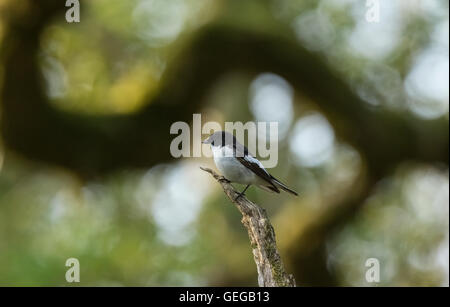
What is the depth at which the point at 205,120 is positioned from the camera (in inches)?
263

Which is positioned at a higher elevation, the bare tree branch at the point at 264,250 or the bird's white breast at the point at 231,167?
the bird's white breast at the point at 231,167

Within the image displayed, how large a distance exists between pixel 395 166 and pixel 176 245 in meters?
4.50

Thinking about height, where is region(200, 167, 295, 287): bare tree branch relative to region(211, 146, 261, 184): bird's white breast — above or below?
below

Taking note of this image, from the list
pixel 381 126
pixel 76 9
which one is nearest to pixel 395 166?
pixel 381 126

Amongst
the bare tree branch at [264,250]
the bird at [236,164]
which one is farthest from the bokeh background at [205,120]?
the bare tree branch at [264,250]

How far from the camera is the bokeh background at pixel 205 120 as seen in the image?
6223 millimetres

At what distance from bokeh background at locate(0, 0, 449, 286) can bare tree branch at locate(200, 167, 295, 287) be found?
2.58 m

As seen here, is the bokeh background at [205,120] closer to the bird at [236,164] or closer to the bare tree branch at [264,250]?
the bird at [236,164]

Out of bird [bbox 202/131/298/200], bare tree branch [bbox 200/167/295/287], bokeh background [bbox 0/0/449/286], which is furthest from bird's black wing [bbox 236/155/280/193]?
bokeh background [bbox 0/0/449/286]

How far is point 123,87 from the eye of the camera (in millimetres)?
6883

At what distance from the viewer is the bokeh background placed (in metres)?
6.22

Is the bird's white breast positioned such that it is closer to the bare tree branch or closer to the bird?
the bird

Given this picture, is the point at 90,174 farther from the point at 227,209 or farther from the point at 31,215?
the point at 31,215

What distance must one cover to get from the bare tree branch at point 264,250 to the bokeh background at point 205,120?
2582 mm
